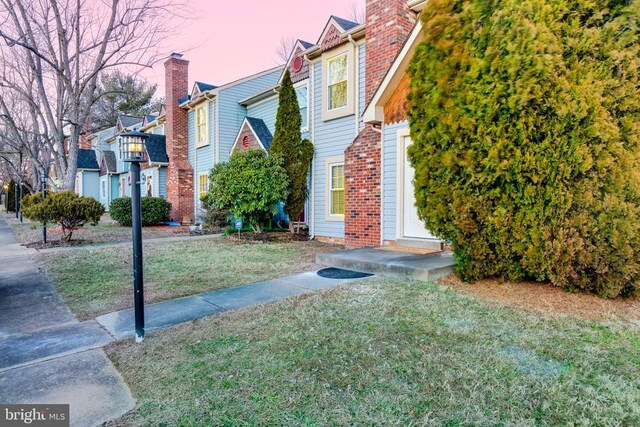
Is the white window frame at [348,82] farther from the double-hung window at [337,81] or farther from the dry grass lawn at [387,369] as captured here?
the dry grass lawn at [387,369]

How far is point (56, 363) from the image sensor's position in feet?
10.3

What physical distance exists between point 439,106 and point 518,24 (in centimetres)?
119

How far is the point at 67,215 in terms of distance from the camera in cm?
1030

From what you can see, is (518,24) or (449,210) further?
(449,210)

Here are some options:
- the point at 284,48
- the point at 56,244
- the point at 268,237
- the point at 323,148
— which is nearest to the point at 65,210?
the point at 56,244

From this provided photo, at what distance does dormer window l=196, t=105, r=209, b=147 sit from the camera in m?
17.1

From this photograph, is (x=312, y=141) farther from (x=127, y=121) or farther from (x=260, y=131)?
(x=127, y=121)

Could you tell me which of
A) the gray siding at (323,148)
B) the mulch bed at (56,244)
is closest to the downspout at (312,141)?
the gray siding at (323,148)

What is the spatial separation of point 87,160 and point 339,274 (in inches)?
1224

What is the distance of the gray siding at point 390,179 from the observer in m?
8.24

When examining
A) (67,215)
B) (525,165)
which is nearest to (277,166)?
(67,215)

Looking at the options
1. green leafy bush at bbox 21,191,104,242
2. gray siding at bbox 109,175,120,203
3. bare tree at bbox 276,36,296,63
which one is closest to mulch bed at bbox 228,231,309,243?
green leafy bush at bbox 21,191,104,242

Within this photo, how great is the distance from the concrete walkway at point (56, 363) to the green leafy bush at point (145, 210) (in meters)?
11.7

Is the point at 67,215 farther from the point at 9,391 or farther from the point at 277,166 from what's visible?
the point at 9,391
